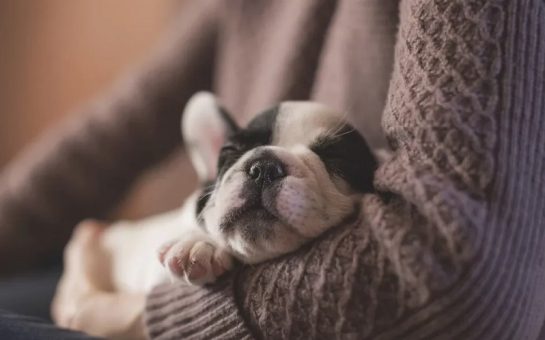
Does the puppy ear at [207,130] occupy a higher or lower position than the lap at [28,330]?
higher

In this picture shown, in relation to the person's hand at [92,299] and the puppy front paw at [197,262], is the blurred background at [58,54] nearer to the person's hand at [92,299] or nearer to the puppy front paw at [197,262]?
the person's hand at [92,299]

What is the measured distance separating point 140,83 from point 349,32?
1.81ft

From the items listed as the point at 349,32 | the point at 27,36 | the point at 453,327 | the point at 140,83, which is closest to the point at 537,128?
the point at 453,327

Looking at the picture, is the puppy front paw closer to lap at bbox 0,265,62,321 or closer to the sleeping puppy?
the sleeping puppy

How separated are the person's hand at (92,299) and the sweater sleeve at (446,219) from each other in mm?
275

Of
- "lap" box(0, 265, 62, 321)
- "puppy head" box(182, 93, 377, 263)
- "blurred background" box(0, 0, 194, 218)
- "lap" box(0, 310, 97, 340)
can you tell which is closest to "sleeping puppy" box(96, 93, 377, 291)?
"puppy head" box(182, 93, 377, 263)

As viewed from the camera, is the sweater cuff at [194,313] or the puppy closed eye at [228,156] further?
the puppy closed eye at [228,156]

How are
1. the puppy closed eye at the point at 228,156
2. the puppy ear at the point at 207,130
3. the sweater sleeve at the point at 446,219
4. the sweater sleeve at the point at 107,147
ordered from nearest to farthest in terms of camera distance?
the sweater sleeve at the point at 446,219
the puppy closed eye at the point at 228,156
the puppy ear at the point at 207,130
the sweater sleeve at the point at 107,147

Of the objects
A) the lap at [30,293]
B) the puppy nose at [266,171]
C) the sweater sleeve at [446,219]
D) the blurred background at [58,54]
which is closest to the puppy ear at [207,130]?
the puppy nose at [266,171]

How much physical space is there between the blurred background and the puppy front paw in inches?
54.3

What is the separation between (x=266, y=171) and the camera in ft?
2.13

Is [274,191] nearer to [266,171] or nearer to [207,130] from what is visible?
[266,171]

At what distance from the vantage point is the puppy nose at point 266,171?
2.12ft

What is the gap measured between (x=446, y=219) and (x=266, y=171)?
0.71 feet
